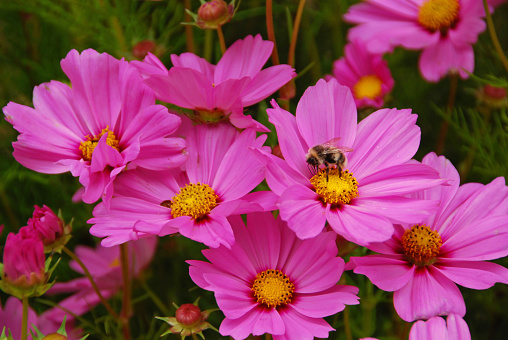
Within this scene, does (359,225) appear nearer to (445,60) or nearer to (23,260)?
(23,260)

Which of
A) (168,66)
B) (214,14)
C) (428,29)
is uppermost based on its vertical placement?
(428,29)

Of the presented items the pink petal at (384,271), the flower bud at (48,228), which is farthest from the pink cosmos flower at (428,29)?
the flower bud at (48,228)

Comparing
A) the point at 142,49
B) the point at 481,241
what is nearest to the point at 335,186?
the point at 481,241

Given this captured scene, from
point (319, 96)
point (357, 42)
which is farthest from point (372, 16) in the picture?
point (319, 96)

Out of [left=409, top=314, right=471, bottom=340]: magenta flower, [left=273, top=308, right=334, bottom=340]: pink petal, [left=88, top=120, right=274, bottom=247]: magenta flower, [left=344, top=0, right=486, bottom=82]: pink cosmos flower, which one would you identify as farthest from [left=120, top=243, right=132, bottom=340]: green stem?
[left=344, top=0, right=486, bottom=82]: pink cosmos flower

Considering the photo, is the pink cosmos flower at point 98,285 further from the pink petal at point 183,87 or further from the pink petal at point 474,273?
the pink petal at point 474,273

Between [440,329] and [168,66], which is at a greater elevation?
[168,66]

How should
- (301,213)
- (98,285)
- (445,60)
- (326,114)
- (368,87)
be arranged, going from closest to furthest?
(301,213), (326,114), (98,285), (445,60), (368,87)
